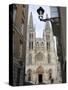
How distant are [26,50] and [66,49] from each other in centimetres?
29

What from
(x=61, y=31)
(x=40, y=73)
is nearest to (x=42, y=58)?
(x=40, y=73)

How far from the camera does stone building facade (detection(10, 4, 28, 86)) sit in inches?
64.8

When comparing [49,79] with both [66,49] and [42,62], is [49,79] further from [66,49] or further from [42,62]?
[66,49]

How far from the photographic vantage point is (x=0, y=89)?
65.0 inches

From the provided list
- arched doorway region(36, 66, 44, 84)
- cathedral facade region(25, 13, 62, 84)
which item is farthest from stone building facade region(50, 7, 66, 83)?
arched doorway region(36, 66, 44, 84)

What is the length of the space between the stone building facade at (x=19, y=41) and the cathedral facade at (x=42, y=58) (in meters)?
0.03

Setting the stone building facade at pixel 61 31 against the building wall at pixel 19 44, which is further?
the stone building facade at pixel 61 31

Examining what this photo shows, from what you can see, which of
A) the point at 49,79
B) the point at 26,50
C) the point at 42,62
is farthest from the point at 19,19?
the point at 49,79

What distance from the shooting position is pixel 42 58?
1.72m

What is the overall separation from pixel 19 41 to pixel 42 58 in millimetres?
192

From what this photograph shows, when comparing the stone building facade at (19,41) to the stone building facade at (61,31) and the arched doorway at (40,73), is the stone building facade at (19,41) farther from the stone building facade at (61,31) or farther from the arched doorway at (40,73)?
the stone building facade at (61,31)

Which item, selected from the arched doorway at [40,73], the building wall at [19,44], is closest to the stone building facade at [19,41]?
the building wall at [19,44]

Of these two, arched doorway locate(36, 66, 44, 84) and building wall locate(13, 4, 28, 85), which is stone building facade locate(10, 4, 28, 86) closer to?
building wall locate(13, 4, 28, 85)

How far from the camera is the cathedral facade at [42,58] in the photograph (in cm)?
170
